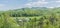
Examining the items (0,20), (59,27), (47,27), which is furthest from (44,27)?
(0,20)

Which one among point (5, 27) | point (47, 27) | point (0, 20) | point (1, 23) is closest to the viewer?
point (47, 27)

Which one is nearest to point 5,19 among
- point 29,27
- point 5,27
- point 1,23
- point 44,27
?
point 1,23

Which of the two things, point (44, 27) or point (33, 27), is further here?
point (33, 27)

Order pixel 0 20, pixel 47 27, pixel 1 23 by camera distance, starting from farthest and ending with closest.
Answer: pixel 0 20 → pixel 1 23 → pixel 47 27

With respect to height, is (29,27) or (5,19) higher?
(5,19)

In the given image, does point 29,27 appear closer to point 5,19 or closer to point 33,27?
point 33,27

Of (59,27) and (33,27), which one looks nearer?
(59,27)

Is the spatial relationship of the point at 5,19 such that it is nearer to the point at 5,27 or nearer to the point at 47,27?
the point at 5,27

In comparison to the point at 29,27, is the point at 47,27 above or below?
above
